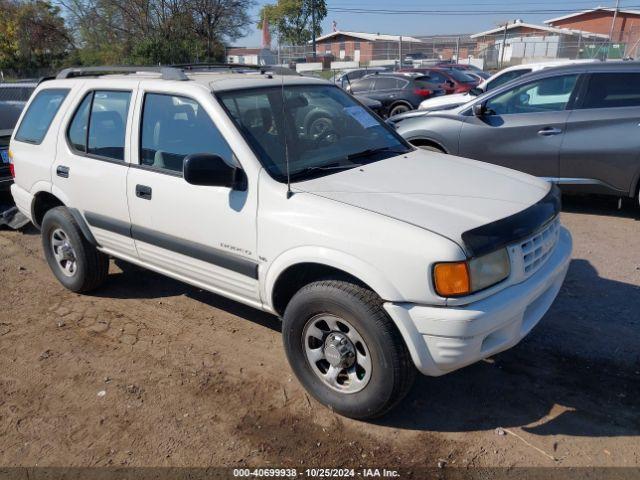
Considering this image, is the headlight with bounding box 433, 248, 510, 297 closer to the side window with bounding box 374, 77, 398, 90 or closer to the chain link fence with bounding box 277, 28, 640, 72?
the side window with bounding box 374, 77, 398, 90

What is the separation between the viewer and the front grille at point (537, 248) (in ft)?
9.39

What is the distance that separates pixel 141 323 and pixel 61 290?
1.16 meters

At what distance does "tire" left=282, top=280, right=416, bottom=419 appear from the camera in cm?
274

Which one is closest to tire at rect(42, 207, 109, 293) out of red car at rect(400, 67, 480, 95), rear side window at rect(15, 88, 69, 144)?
rear side window at rect(15, 88, 69, 144)

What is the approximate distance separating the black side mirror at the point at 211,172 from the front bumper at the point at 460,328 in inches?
45.9

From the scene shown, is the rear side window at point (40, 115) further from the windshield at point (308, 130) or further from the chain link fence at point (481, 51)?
the chain link fence at point (481, 51)

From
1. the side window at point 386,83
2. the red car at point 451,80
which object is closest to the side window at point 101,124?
the side window at point 386,83

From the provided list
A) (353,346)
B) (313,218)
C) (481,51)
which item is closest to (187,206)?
(313,218)

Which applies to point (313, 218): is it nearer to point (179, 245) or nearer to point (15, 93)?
point (179, 245)

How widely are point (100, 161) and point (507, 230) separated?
2.95 m

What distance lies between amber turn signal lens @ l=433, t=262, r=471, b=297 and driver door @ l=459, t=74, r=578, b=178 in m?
4.27

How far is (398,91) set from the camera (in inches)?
587

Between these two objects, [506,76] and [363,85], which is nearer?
[506,76]

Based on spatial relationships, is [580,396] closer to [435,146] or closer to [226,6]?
[435,146]
